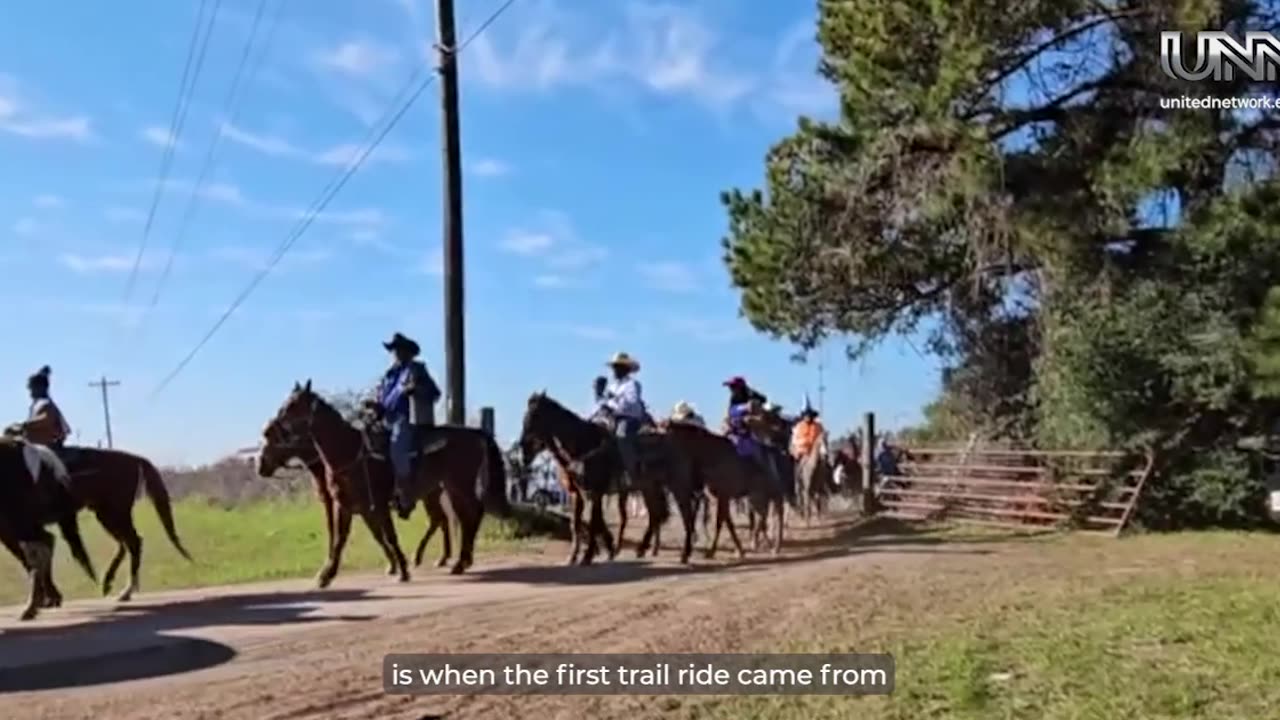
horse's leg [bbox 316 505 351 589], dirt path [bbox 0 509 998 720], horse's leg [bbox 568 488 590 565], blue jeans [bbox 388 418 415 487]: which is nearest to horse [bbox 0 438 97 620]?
dirt path [bbox 0 509 998 720]

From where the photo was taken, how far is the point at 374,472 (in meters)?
15.9

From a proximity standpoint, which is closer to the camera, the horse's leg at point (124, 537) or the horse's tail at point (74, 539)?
the horse's tail at point (74, 539)

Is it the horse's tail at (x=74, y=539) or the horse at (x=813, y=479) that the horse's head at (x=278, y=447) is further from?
the horse at (x=813, y=479)

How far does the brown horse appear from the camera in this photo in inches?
721

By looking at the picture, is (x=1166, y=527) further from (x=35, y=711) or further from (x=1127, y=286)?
(x=35, y=711)

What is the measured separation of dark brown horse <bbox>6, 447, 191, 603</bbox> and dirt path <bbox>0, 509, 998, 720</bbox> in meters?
0.74

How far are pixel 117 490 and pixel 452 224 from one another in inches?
312

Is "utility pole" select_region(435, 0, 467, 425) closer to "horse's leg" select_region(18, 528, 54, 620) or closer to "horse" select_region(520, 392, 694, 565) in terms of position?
"horse" select_region(520, 392, 694, 565)

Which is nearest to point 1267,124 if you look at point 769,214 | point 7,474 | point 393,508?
point 769,214

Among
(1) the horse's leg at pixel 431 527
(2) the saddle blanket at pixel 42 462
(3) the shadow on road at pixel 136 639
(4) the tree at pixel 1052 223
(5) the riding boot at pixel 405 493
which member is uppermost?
(4) the tree at pixel 1052 223

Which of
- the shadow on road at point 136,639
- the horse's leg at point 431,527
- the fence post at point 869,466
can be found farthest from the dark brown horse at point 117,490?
the fence post at point 869,466

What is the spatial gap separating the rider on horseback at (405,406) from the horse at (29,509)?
3582 mm

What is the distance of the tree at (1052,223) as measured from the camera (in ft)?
Result: 63.9

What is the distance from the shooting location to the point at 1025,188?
2114cm
